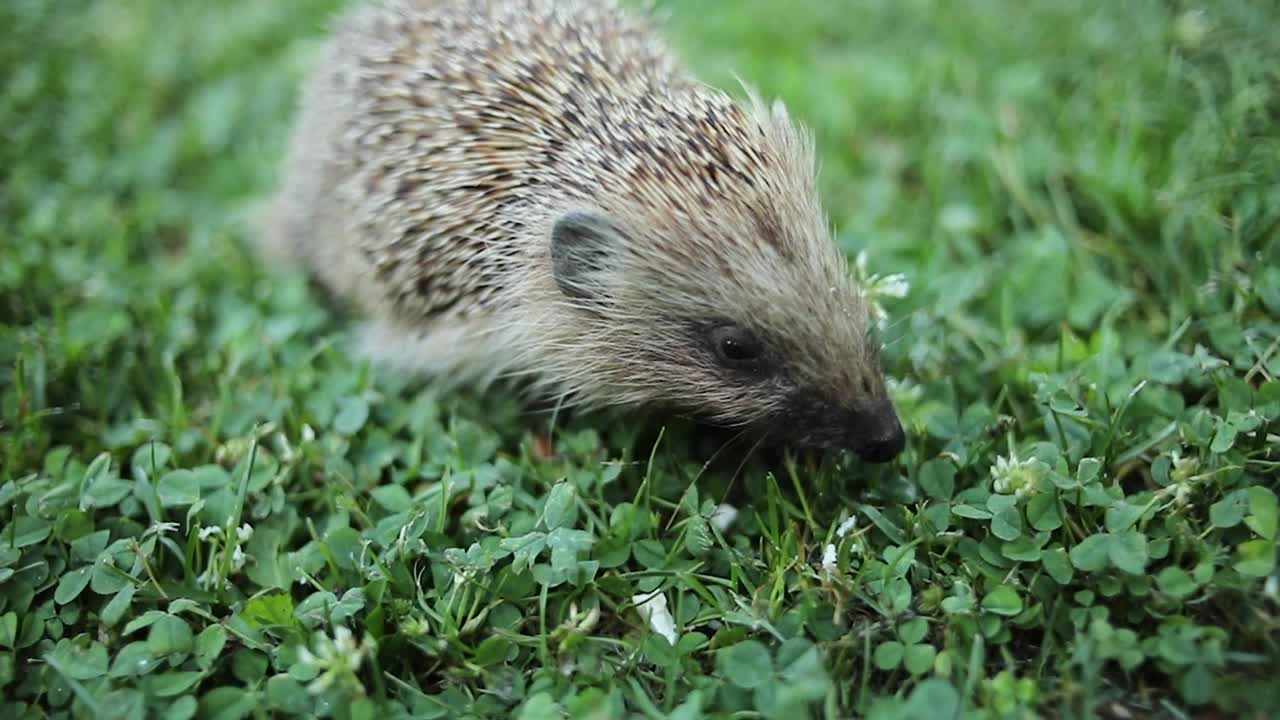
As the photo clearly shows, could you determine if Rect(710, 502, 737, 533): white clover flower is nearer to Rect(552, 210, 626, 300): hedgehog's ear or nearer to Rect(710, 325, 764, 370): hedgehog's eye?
Rect(710, 325, 764, 370): hedgehog's eye

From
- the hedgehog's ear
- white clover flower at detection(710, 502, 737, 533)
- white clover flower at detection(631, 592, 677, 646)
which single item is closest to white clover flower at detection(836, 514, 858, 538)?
white clover flower at detection(710, 502, 737, 533)

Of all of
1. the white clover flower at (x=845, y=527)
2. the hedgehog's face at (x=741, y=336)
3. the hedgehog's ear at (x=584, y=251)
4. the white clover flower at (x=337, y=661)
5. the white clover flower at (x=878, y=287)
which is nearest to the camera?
the white clover flower at (x=337, y=661)

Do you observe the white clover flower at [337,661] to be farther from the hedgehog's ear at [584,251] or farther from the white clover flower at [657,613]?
the hedgehog's ear at [584,251]

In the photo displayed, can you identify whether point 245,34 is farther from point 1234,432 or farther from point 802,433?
point 1234,432

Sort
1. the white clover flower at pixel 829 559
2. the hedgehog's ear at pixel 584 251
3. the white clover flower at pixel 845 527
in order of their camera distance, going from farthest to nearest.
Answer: the hedgehog's ear at pixel 584 251
the white clover flower at pixel 845 527
the white clover flower at pixel 829 559

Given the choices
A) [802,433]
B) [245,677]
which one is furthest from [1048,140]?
[245,677]

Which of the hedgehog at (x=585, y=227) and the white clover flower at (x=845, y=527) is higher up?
the hedgehog at (x=585, y=227)

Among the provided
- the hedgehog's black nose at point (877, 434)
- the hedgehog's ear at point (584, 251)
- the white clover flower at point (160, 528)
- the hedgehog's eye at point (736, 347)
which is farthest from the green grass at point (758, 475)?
the hedgehog's ear at point (584, 251)
